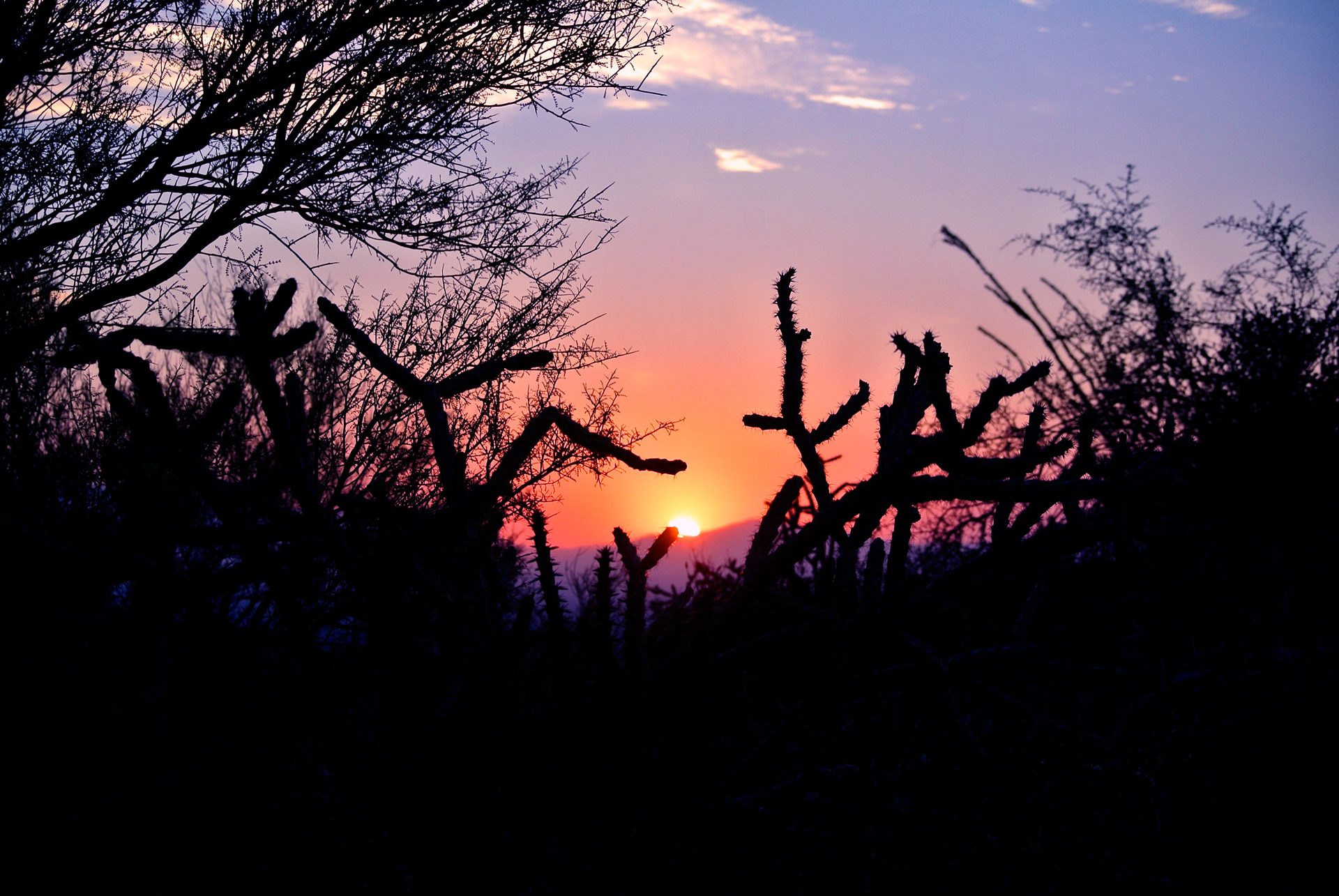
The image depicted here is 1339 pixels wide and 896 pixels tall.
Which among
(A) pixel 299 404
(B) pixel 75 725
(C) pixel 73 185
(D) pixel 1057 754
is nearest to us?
(A) pixel 299 404

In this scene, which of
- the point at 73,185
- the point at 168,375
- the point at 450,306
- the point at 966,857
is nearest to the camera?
the point at 966,857

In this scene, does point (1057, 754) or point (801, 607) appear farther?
point (1057, 754)

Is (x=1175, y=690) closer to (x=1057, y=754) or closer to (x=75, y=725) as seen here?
(x=1057, y=754)

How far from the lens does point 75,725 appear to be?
54.8 inches

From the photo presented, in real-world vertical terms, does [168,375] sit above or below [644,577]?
above

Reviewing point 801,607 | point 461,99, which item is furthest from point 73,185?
point 801,607

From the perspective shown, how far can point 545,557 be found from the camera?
1.36 metres

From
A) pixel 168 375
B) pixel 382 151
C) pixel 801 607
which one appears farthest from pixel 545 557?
pixel 168 375

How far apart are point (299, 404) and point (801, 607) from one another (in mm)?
724

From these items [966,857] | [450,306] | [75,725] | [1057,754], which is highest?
[450,306]

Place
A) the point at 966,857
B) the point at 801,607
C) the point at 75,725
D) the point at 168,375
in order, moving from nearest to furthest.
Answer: the point at 801,607 < the point at 75,725 < the point at 966,857 < the point at 168,375

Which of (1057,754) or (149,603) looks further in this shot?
(1057,754)

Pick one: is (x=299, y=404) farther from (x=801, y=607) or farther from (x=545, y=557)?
(x=801, y=607)

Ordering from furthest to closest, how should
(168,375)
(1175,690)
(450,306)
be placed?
(168,375) → (450,306) → (1175,690)
